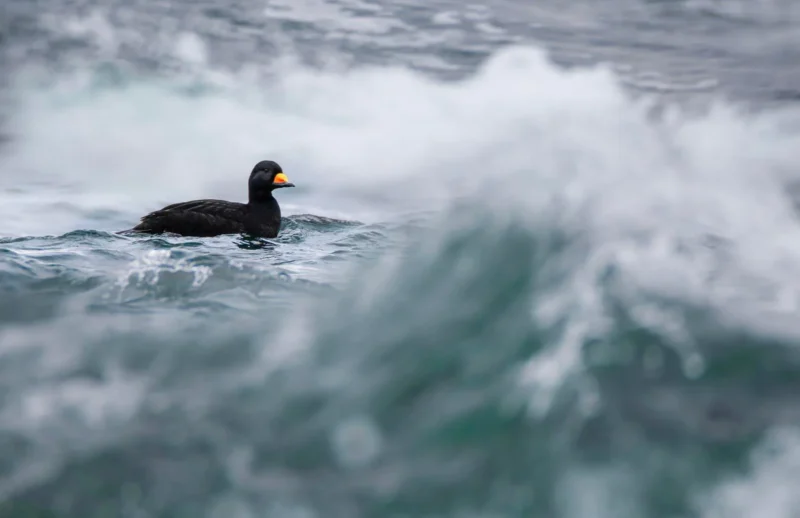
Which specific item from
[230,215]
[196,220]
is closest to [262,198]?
[230,215]

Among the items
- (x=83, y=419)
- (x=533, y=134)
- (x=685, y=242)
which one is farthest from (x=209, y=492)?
(x=533, y=134)

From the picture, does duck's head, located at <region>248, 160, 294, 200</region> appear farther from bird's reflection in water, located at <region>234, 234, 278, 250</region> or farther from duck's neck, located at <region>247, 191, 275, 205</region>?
bird's reflection in water, located at <region>234, 234, 278, 250</region>

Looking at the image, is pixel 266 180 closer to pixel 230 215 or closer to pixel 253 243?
pixel 230 215

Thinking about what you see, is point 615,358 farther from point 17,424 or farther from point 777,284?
point 17,424

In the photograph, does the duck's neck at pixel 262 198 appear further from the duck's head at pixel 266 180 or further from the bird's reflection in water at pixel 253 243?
the bird's reflection in water at pixel 253 243

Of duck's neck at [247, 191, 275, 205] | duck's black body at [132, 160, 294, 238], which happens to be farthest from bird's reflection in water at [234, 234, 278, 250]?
duck's neck at [247, 191, 275, 205]

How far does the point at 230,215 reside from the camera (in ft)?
31.6

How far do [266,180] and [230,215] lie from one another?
74 centimetres

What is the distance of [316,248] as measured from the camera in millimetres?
8539

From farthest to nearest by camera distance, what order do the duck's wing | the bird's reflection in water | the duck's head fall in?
the duck's head < the duck's wing < the bird's reflection in water

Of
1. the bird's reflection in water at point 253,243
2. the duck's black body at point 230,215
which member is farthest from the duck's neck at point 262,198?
the bird's reflection in water at point 253,243

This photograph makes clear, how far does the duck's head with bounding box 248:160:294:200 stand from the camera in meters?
10.1

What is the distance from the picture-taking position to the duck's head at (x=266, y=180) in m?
10.1

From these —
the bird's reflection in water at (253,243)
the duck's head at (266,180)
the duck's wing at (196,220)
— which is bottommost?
the bird's reflection in water at (253,243)
